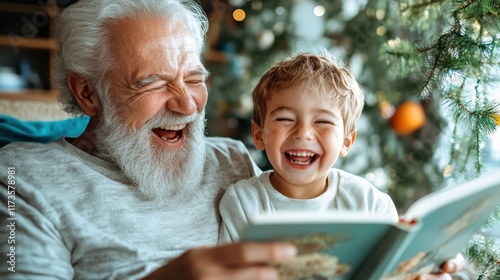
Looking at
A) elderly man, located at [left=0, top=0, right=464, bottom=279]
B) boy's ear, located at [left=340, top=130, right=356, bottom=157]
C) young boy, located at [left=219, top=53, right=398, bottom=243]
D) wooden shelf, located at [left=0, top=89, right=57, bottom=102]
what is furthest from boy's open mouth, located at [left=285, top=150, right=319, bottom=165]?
wooden shelf, located at [left=0, top=89, right=57, bottom=102]

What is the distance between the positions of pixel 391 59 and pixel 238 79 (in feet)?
7.33

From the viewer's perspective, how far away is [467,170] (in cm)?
149

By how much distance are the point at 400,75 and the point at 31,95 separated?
3.27 meters

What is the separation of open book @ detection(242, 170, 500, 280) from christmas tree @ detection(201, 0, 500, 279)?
1.23 ft

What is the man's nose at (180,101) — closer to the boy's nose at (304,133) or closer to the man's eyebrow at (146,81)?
the man's eyebrow at (146,81)

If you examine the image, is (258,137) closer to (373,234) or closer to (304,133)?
(304,133)

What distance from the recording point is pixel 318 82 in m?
1.30

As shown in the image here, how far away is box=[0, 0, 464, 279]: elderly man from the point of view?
119 cm

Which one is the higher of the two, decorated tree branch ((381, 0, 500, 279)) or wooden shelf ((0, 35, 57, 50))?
decorated tree branch ((381, 0, 500, 279))

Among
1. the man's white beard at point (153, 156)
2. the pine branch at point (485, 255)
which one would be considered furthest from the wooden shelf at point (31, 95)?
the pine branch at point (485, 255)

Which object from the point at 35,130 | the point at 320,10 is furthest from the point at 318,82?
the point at 320,10

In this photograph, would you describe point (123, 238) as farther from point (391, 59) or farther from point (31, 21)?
point (31, 21)

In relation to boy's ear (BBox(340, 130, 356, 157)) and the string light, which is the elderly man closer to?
boy's ear (BBox(340, 130, 356, 157))

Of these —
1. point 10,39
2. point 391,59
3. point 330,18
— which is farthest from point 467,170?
point 10,39
